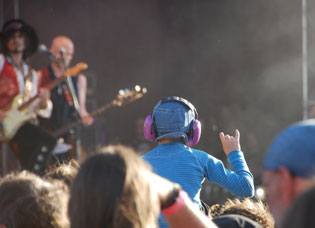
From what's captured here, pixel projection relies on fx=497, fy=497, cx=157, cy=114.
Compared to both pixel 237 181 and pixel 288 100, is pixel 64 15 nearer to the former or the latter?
pixel 288 100

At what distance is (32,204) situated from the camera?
163cm

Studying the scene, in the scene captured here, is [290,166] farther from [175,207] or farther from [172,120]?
[172,120]

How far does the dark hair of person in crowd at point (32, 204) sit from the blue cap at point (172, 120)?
3.31ft

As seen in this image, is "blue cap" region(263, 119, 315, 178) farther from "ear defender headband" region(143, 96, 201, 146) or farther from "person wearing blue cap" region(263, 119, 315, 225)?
"ear defender headband" region(143, 96, 201, 146)

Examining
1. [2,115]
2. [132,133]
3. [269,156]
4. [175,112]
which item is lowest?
[132,133]

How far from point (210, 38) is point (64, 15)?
2095mm

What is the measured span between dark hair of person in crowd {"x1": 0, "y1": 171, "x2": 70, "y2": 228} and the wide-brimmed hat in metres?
4.43

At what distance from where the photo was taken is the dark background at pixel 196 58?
6656 millimetres

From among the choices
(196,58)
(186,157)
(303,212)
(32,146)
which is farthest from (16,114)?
(303,212)

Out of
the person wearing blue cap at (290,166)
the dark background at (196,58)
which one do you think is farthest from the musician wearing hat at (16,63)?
the person wearing blue cap at (290,166)

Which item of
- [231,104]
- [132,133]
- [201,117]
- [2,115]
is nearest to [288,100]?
[231,104]

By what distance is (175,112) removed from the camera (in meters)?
2.69

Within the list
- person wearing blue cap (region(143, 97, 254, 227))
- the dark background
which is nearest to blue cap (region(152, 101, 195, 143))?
person wearing blue cap (region(143, 97, 254, 227))

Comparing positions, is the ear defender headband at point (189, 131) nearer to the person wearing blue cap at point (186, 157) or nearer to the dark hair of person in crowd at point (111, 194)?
the person wearing blue cap at point (186, 157)
